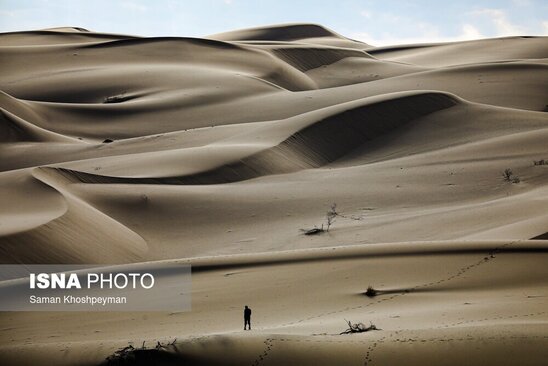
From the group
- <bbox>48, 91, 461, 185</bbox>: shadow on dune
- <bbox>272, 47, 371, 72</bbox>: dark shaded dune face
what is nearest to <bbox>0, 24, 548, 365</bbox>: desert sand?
<bbox>48, 91, 461, 185</bbox>: shadow on dune

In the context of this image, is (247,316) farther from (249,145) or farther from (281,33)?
(281,33)

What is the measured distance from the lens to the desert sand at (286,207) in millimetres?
10844

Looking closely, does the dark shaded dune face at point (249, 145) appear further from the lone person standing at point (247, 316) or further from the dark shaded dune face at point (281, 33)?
the dark shaded dune face at point (281, 33)

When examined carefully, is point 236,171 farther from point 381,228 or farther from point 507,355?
point 507,355

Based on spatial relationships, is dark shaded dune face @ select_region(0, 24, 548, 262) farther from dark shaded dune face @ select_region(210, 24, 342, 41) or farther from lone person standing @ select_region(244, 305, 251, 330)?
dark shaded dune face @ select_region(210, 24, 342, 41)

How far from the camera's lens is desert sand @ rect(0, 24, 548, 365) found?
1084 cm

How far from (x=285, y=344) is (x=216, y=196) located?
43.9 ft

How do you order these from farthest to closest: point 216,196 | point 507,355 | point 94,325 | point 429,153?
point 429,153 < point 216,196 < point 94,325 < point 507,355

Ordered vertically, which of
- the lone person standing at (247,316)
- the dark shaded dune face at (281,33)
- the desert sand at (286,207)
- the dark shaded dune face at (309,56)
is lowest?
the lone person standing at (247,316)

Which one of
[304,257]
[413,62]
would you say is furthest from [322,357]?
[413,62]

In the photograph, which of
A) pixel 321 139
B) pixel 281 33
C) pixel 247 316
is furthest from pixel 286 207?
pixel 281 33

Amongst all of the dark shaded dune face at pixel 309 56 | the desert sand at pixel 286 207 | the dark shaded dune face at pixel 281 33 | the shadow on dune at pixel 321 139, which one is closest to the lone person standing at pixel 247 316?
the desert sand at pixel 286 207

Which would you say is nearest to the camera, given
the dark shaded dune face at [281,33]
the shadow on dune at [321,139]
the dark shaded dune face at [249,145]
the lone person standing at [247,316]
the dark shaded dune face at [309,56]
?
the lone person standing at [247,316]

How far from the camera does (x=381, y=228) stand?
19.8 metres
